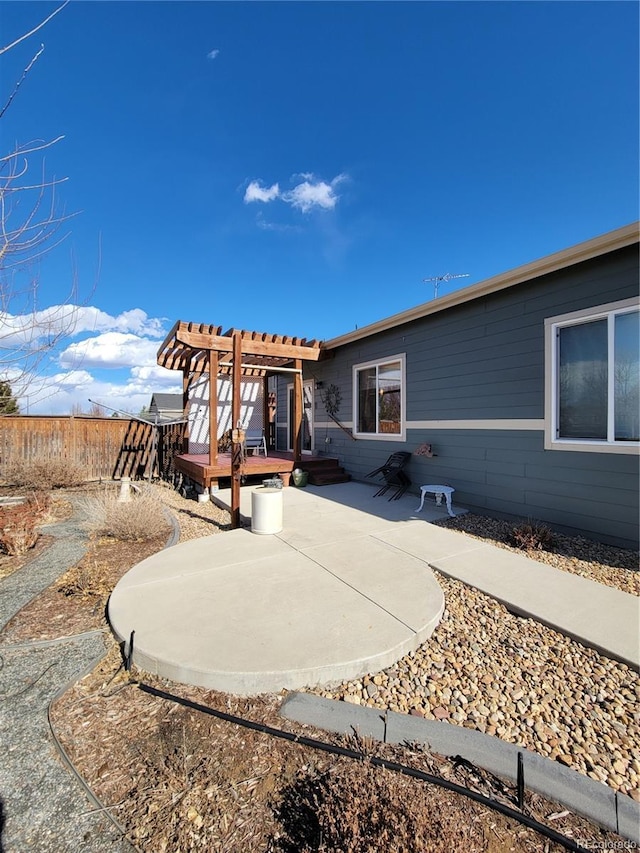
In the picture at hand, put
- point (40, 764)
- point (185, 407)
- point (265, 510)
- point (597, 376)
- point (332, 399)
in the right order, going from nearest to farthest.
Answer: point (40, 764) → point (597, 376) → point (265, 510) → point (332, 399) → point (185, 407)

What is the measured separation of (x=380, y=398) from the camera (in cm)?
793

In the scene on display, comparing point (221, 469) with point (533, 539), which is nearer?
point (533, 539)

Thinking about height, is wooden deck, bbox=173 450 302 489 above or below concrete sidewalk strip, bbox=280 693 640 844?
above

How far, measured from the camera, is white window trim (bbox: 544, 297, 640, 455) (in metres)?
4.29

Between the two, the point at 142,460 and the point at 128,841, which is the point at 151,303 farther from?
the point at 128,841

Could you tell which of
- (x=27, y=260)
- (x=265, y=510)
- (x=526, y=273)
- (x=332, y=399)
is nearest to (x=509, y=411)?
(x=526, y=273)

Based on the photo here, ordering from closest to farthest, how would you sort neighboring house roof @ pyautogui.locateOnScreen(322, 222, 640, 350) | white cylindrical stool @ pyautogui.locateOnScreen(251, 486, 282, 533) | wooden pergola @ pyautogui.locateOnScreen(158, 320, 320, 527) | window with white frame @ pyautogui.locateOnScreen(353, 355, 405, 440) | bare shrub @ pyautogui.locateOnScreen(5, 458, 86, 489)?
neighboring house roof @ pyautogui.locateOnScreen(322, 222, 640, 350), white cylindrical stool @ pyautogui.locateOnScreen(251, 486, 282, 533), wooden pergola @ pyautogui.locateOnScreen(158, 320, 320, 527), window with white frame @ pyautogui.locateOnScreen(353, 355, 405, 440), bare shrub @ pyautogui.locateOnScreen(5, 458, 86, 489)

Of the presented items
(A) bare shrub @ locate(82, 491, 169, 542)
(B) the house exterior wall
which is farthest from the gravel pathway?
(B) the house exterior wall

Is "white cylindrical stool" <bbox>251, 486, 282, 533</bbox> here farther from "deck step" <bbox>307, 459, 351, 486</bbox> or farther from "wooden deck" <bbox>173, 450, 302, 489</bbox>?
"deck step" <bbox>307, 459, 351, 486</bbox>

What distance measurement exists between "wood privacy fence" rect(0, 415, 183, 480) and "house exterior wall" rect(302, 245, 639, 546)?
6.41 m

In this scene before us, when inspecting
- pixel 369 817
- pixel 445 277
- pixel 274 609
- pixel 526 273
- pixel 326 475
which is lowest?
pixel 274 609

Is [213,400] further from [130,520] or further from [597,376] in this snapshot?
[597,376]

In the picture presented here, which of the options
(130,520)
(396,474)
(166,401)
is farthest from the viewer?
(166,401)

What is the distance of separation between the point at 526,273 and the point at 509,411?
1860 mm
